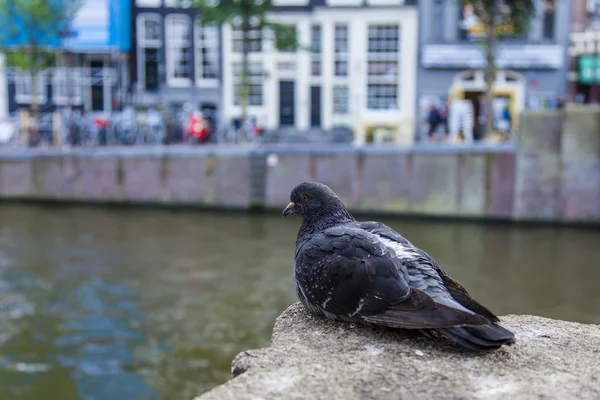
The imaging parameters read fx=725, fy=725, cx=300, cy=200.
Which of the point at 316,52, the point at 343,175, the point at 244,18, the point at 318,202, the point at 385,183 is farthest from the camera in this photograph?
the point at 316,52

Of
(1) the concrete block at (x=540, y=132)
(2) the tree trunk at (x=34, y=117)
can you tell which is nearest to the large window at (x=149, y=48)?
(2) the tree trunk at (x=34, y=117)

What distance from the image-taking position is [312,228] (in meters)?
3.37

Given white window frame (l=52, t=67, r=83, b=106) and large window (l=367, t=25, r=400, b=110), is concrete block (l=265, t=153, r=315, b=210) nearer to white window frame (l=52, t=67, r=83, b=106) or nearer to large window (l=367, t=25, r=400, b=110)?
large window (l=367, t=25, r=400, b=110)

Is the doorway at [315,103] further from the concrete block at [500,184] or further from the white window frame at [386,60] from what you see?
the concrete block at [500,184]

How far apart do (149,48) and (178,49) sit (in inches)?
44.6

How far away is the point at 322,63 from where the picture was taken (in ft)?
82.1

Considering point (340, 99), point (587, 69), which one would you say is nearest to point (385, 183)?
point (340, 99)

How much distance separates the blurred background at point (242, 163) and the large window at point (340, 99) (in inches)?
2.1

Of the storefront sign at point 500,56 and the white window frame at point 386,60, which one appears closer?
the storefront sign at point 500,56

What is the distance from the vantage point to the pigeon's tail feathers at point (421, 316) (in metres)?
2.48

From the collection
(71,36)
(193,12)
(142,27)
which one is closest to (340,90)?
(193,12)

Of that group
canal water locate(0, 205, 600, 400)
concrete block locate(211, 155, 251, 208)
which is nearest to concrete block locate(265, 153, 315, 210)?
concrete block locate(211, 155, 251, 208)

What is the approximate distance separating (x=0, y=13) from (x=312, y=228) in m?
21.6

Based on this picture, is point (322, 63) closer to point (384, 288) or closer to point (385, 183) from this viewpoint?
point (385, 183)
